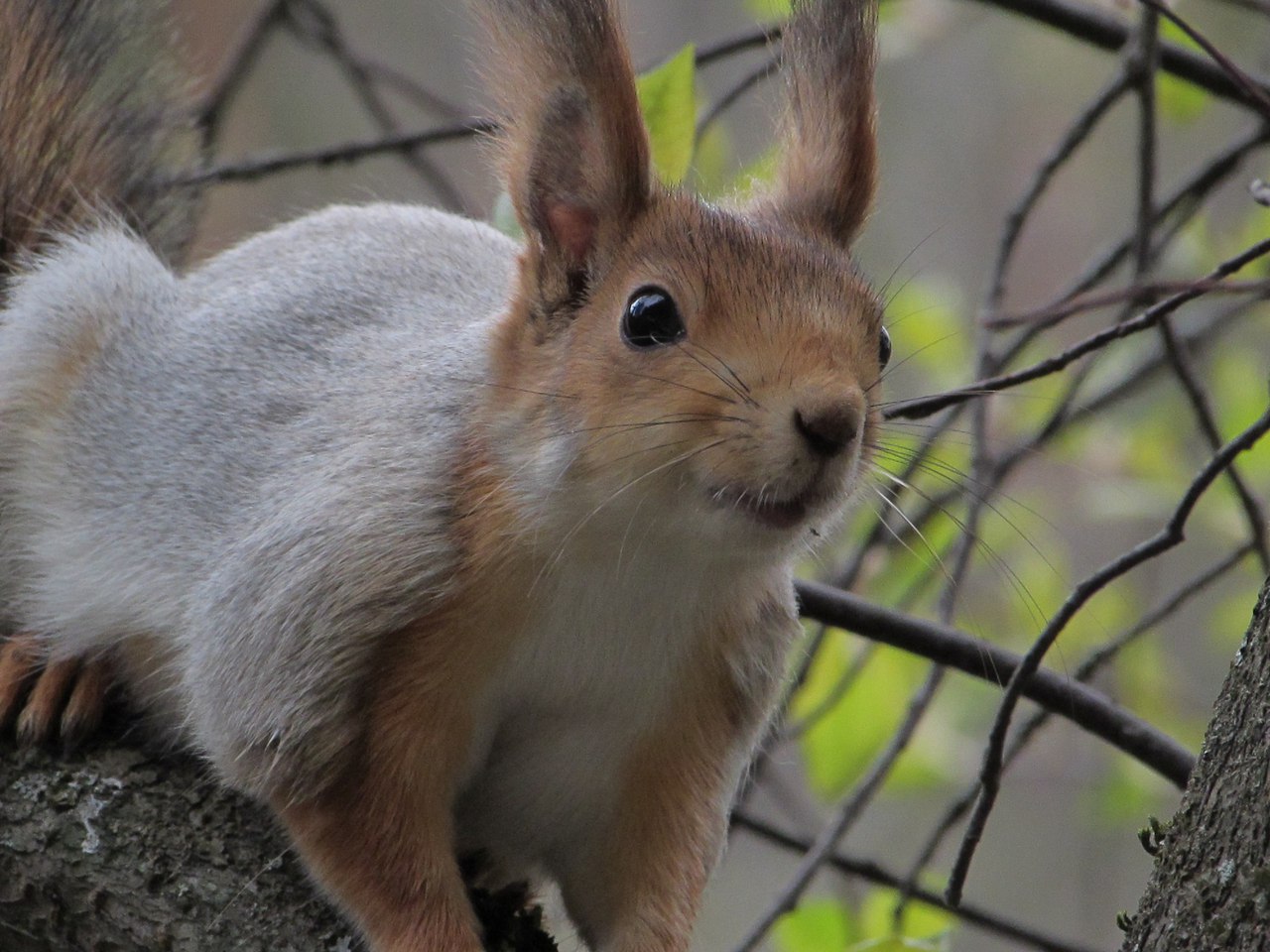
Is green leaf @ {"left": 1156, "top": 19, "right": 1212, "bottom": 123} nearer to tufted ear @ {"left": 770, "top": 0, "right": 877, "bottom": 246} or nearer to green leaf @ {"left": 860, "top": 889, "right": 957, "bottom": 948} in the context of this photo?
tufted ear @ {"left": 770, "top": 0, "right": 877, "bottom": 246}

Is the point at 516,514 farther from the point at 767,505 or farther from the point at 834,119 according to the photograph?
the point at 834,119

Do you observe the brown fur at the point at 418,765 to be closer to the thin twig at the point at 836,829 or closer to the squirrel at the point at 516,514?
the squirrel at the point at 516,514

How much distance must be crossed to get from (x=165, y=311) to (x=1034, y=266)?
6.17m

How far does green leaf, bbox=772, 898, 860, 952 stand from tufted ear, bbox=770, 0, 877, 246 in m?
1.16

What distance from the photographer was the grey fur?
2.08m

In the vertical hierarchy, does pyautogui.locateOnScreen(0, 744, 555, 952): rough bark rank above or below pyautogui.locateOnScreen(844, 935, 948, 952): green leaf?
below

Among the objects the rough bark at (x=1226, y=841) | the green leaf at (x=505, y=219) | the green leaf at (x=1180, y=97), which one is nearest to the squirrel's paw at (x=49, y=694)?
the green leaf at (x=505, y=219)

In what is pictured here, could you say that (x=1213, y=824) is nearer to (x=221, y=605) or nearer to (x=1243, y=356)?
(x=221, y=605)

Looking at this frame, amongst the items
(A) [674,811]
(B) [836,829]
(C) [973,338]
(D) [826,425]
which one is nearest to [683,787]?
(A) [674,811]

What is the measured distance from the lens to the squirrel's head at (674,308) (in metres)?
1.72

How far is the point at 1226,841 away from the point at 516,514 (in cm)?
91

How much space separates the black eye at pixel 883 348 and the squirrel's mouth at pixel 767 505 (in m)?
0.28

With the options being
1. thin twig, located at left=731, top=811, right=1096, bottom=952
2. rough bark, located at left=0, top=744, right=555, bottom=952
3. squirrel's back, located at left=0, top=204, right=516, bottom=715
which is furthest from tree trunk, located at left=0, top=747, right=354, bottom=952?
thin twig, located at left=731, top=811, right=1096, bottom=952

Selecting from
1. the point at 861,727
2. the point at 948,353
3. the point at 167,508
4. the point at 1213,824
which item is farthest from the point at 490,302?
the point at 948,353
